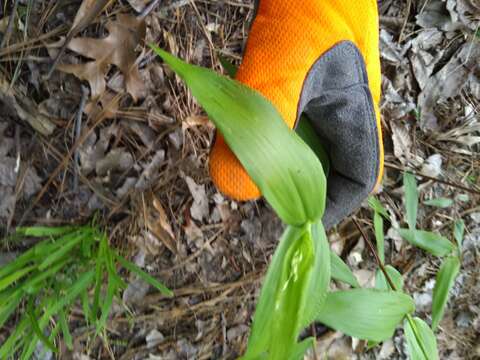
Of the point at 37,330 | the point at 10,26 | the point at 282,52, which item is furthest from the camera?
the point at 10,26

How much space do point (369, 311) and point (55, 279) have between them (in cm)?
53

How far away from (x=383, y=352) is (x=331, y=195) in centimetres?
60

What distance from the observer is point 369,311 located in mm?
629

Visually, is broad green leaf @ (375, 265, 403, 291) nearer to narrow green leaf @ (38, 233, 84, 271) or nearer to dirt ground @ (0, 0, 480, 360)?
dirt ground @ (0, 0, 480, 360)

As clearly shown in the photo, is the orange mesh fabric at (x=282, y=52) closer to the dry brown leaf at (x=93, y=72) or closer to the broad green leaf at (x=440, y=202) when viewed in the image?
the dry brown leaf at (x=93, y=72)

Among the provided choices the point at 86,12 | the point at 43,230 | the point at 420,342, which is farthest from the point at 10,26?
the point at 420,342

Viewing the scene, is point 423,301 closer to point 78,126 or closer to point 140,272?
point 140,272

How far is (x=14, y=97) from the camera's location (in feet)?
2.69

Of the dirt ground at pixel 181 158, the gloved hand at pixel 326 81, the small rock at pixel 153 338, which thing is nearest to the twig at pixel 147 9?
the dirt ground at pixel 181 158

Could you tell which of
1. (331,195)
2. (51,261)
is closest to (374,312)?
(331,195)

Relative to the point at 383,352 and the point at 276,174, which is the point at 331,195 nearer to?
the point at 276,174

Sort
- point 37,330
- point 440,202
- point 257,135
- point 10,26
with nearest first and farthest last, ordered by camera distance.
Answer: point 257,135 < point 37,330 < point 10,26 < point 440,202

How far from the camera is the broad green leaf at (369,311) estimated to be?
63 centimetres

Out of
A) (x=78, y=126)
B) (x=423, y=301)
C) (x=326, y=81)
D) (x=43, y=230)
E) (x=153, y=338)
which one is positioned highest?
(x=326, y=81)
